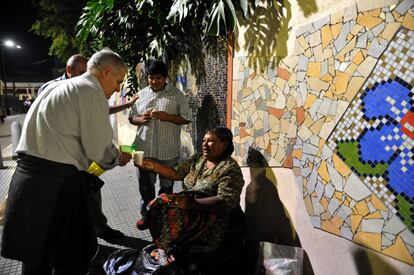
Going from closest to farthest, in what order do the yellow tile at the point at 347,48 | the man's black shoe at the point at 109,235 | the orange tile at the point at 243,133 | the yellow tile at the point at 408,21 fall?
the yellow tile at the point at 408,21 < the yellow tile at the point at 347,48 < the orange tile at the point at 243,133 < the man's black shoe at the point at 109,235

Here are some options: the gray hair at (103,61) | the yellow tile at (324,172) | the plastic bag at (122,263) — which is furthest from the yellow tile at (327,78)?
the plastic bag at (122,263)

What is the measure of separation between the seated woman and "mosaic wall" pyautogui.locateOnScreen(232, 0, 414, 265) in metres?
0.54

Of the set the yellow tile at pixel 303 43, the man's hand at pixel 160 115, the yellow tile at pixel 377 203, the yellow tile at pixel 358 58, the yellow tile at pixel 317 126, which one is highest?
the yellow tile at pixel 303 43

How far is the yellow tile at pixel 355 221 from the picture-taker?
1.90m

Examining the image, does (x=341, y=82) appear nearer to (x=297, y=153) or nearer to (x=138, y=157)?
(x=297, y=153)

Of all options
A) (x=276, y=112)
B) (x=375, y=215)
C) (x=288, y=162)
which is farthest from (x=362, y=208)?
(x=276, y=112)

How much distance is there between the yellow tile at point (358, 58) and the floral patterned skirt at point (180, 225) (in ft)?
4.60

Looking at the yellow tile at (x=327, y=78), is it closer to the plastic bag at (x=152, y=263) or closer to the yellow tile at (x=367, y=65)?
the yellow tile at (x=367, y=65)

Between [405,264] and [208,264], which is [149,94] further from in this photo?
[405,264]

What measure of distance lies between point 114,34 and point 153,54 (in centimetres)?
91

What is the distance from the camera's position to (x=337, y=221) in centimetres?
205

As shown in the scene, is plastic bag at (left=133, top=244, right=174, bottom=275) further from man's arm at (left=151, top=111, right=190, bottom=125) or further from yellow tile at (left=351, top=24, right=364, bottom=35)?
yellow tile at (left=351, top=24, right=364, bottom=35)

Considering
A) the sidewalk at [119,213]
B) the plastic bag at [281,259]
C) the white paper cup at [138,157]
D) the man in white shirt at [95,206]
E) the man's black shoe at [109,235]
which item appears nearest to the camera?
the plastic bag at [281,259]

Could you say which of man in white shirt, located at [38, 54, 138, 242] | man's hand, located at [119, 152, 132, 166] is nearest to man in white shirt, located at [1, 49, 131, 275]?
man's hand, located at [119, 152, 132, 166]
